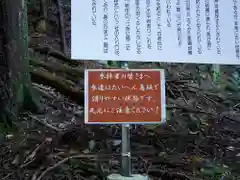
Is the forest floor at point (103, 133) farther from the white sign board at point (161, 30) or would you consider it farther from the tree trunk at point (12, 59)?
the white sign board at point (161, 30)

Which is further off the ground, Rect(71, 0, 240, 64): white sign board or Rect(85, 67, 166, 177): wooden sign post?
Rect(71, 0, 240, 64): white sign board

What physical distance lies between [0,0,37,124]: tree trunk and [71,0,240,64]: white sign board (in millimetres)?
1132

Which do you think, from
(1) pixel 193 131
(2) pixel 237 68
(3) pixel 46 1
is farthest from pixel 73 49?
(2) pixel 237 68

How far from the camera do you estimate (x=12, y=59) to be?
11.0 feet

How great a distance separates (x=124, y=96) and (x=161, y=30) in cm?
51

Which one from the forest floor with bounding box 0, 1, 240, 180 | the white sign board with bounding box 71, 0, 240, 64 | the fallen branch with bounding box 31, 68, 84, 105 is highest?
the white sign board with bounding box 71, 0, 240, 64

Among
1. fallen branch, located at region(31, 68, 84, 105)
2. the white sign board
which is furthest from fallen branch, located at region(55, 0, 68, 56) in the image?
the white sign board

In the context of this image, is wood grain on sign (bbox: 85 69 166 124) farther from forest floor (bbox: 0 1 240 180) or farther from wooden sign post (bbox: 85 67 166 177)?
forest floor (bbox: 0 1 240 180)

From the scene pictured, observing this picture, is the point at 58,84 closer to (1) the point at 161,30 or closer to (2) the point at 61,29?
(2) the point at 61,29

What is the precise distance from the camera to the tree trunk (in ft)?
10.9

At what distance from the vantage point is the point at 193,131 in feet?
13.0

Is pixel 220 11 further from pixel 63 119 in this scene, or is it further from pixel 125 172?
pixel 63 119

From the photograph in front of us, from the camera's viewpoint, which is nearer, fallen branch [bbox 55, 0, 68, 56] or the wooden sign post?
the wooden sign post

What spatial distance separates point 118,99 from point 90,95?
18 centimetres
